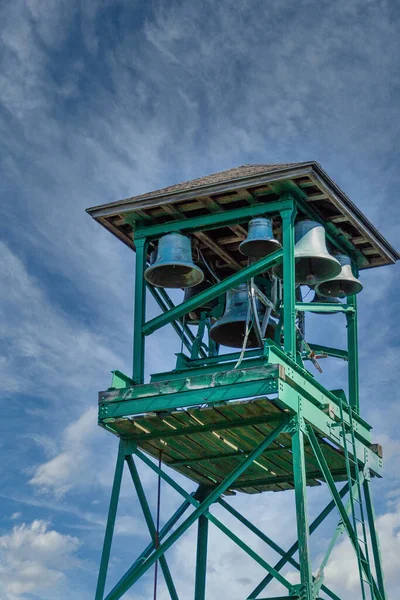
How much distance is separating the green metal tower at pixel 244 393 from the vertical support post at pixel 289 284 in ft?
0.08

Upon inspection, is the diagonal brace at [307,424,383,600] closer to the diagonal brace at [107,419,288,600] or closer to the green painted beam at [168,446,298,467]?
the diagonal brace at [107,419,288,600]

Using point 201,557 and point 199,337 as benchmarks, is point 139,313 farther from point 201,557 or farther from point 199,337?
point 201,557

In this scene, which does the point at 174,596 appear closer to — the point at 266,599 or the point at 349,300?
the point at 266,599

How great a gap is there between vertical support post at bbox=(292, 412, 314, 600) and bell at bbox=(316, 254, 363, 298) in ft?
16.0

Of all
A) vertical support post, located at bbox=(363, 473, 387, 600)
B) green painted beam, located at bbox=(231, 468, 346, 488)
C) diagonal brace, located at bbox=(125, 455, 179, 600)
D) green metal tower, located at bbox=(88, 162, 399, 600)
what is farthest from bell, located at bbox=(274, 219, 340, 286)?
diagonal brace, located at bbox=(125, 455, 179, 600)

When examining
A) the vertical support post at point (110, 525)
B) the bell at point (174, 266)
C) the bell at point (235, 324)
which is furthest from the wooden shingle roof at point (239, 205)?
the vertical support post at point (110, 525)

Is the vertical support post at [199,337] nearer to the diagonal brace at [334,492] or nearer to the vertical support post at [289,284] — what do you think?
the vertical support post at [289,284]

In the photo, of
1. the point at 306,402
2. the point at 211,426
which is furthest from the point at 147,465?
the point at 306,402

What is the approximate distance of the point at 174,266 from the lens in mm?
28016

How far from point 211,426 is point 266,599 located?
3552mm

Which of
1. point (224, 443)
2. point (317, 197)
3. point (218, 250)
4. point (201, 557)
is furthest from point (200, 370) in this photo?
point (201, 557)

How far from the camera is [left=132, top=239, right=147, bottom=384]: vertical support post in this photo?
2719 cm

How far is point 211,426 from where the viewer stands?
26.2 m

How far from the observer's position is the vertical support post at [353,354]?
2911 centimetres
